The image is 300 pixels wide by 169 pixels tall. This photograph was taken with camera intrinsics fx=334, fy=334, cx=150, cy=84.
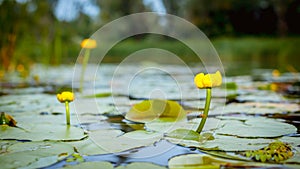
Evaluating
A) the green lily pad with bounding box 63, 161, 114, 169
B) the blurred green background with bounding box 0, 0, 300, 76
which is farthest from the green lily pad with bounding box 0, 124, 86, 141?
the blurred green background with bounding box 0, 0, 300, 76

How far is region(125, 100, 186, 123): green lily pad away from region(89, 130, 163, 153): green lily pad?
0.90 ft

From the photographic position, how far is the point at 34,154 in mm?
857

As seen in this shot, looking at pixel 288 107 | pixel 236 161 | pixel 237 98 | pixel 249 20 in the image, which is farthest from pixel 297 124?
pixel 249 20

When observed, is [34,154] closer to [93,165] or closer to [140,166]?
[93,165]

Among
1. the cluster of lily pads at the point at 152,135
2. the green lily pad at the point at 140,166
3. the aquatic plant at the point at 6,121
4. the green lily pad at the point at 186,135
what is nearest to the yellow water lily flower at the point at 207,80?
the cluster of lily pads at the point at 152,135

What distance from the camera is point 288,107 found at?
1651 mm

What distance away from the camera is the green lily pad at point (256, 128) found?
42.6 inches

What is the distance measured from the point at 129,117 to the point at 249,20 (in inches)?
581

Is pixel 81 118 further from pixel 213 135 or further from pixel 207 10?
pixel 207 10

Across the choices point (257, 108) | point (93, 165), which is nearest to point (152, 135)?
point (93, 165)

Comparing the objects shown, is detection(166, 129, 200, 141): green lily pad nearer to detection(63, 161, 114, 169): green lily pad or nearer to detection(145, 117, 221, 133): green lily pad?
detection(145, 117, 221, 133): green lily pad

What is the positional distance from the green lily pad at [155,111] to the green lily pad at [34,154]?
1.62 ft

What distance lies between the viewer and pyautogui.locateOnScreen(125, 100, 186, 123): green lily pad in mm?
1422

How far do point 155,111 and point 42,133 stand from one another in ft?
1.76
